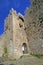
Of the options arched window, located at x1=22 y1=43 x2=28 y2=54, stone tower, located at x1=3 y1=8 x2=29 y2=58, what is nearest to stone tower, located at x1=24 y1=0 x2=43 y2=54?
stone tower, located at x1=3 y1=8 x2=29 y2=58

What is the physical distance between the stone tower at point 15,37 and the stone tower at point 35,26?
277 centimetres

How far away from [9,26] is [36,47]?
908 cm

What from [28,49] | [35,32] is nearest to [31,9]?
[35,32]

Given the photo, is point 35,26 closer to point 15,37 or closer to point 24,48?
point 15,37

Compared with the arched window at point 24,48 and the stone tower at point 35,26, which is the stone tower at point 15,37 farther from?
the stone tower at point 35,26

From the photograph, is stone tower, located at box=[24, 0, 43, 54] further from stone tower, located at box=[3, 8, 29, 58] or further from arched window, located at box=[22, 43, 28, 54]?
arched window, located at box=[22, 43, 28, 54]

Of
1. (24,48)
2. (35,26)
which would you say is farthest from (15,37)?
(35,26)

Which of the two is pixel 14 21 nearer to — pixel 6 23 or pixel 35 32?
pixel 6 23

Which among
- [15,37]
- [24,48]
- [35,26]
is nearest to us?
[35,26]

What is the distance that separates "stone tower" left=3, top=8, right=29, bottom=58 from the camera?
131ft

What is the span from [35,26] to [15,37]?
248 inches

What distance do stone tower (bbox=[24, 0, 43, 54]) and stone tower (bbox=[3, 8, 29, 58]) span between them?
2.77m

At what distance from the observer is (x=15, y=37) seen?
40.3 metres

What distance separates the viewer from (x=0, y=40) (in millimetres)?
42688
